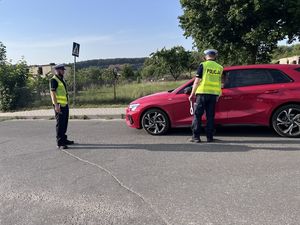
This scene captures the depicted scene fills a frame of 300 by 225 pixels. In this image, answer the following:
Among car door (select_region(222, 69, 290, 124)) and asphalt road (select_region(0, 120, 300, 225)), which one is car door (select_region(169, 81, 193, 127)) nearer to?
asphalt road (select_region(0, 120, 300, 225))

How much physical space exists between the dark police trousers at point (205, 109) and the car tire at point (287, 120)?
1.33 metres

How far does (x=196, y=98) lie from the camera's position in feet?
25.6

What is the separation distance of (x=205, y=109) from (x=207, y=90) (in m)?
0.42

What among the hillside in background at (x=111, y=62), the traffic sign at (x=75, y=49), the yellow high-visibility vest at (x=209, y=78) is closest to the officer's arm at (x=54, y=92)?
the yellow high-visibility vest at (x=209, y=78)

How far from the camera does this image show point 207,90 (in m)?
7.58

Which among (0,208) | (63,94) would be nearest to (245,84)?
(63,94)

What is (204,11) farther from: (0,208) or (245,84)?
(0,208)

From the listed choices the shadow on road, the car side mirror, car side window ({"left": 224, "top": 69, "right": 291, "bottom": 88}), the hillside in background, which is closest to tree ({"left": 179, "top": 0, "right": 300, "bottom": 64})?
car side window ({"left": 224, "top": 69, "right": 291, "bottom": 88})

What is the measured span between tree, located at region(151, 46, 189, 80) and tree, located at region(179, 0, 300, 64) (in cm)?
3660

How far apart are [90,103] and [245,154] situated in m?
11.7

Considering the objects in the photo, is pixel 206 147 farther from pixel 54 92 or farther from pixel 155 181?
pixel 54 92

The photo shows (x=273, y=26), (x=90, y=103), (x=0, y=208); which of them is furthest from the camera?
(x=273, y=26)

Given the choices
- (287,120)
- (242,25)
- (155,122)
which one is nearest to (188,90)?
(155,122)

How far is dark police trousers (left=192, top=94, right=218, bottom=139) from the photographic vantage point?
25.1ft
